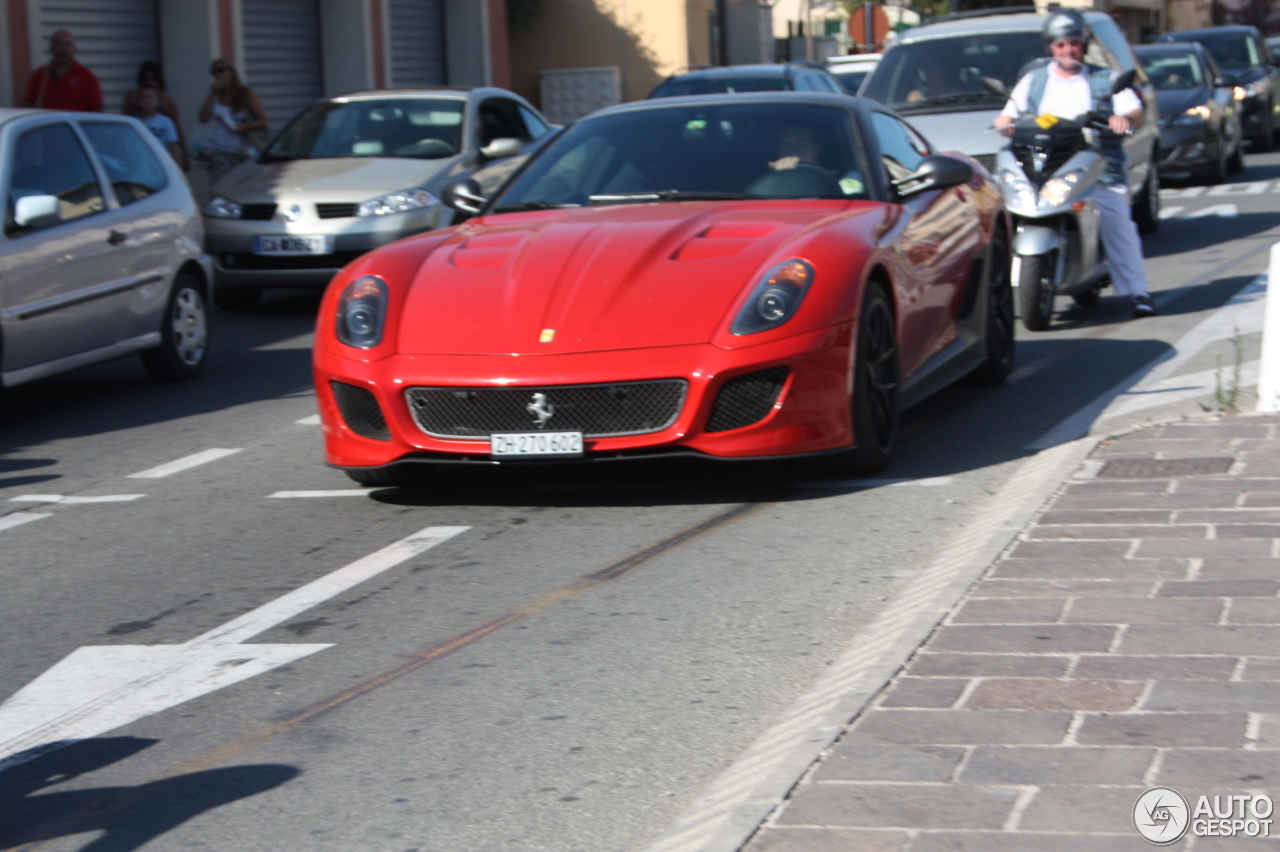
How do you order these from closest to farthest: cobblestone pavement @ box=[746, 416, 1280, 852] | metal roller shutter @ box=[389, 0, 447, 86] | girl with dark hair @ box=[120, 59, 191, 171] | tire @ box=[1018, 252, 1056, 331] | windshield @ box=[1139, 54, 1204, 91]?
cobblestone pavement @ box=[746, 416, 1280, 852]
tire @ box=[1018, 252, 1056, 331]
girl with dark hair @ box=[120, 59, 191, 171]
windshield @ box=[1139, 54, 1204, 91]
metal roller shutter @ box=[389, 0, 447, 86]

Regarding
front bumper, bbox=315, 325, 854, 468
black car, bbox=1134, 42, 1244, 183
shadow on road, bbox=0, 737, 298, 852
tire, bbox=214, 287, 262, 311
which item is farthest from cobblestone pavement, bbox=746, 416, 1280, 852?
black car, bbox=1134, 42, 1244, 183

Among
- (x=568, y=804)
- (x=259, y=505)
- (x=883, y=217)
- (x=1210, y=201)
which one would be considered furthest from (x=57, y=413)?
(x=1210, y=201)

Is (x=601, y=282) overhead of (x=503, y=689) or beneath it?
overhead

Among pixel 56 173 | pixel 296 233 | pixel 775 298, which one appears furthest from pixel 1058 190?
pixel 296 233

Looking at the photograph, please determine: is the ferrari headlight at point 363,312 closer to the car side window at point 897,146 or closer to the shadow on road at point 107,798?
the car side window at point 897,146

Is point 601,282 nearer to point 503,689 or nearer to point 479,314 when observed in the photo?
point 479,314

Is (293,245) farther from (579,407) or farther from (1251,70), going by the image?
(1251,70)

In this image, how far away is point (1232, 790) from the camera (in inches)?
127

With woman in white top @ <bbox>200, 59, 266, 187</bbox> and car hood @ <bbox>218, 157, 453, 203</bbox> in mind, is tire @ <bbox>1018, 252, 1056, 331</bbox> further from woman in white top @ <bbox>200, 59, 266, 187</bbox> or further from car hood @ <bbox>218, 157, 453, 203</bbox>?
woman in white top @ <bbox>200, 59, 266, 187</bbox>

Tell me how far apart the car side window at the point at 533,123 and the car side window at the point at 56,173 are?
642 centimetres

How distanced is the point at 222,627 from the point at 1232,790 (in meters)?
2.82

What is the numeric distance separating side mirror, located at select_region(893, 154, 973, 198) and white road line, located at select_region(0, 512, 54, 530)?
362 centimetres

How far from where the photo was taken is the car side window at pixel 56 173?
888cm

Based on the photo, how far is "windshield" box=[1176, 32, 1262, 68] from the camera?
28.4 meters
